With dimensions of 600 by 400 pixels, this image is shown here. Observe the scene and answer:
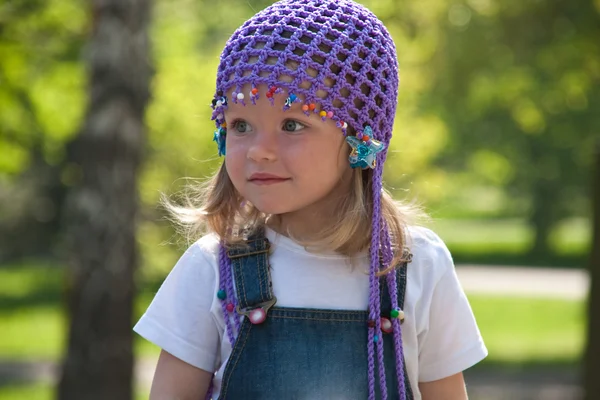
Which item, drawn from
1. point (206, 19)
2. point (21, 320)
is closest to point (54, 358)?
point (21, 320)

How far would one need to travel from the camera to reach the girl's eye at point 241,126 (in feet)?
7.05

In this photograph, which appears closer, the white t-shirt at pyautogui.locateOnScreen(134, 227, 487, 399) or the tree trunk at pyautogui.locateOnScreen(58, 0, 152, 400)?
the white t-shirt at pyautogui.locateOnScreen(134, 227, 487, 399)

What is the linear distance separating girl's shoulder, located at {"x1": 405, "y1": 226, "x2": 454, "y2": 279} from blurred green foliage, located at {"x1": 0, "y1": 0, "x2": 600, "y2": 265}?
3856mm

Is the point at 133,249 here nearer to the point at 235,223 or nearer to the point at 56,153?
the point at 235,223

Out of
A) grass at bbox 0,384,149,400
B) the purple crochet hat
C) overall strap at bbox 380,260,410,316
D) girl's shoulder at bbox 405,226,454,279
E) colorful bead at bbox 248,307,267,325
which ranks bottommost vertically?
grass at bbox 0,384,149,400

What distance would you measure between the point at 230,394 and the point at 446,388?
54cm

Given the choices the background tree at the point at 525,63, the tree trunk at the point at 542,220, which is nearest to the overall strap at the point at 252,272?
the background tree at the point at 525,63

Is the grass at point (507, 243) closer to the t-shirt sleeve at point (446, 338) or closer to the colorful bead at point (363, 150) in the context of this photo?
the t-shirt sleeve at point (446, 338)

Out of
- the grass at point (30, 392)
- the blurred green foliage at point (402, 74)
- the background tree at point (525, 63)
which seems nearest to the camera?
the blurred green foliage at point (402, 74)

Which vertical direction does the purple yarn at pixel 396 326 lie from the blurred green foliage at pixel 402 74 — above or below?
below

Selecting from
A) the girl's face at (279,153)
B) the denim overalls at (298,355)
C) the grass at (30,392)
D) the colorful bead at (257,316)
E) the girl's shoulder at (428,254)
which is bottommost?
the grass at (30,392)

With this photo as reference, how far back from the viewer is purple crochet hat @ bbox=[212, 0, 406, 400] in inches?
82.5

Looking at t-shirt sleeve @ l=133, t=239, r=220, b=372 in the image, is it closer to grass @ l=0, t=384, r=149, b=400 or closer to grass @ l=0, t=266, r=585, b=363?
grass @ l=0, t=384, r=149, b=400

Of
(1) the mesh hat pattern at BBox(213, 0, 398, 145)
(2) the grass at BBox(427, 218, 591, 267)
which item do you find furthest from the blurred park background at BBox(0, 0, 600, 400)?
(2) the grass at BBox(427, 218, 591, 267)
